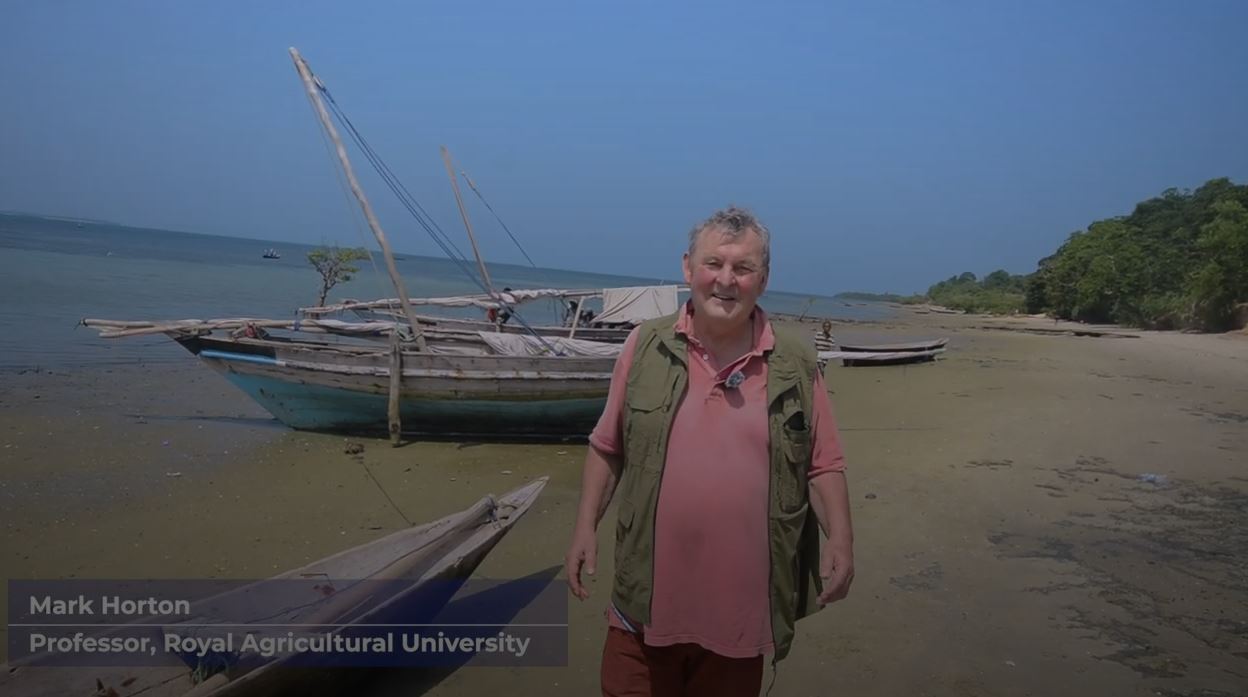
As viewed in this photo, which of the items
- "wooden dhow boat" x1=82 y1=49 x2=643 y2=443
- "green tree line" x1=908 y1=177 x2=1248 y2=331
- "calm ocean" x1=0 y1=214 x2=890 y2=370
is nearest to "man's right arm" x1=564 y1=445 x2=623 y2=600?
"wooden dhow boat" x1=82 y1=49 x2=643 y2=443

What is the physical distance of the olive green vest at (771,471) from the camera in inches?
86.3

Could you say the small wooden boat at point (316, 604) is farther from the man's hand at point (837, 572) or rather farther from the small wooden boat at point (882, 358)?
the small wooden boat at point (882, 358)

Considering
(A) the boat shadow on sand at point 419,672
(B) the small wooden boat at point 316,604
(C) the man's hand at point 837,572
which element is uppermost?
(C) the man's hand at point 837,572

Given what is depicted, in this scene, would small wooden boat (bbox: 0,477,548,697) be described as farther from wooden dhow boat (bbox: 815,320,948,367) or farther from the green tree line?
the green tree line

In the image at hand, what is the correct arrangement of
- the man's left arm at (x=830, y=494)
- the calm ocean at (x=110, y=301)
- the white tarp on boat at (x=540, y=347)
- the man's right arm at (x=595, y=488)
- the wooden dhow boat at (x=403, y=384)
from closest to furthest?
the man's left arm at (x=830, y=494) < the man's right arm at (x=595, y=488) < the wooden dhow boat at (x=403, y=384) < the white tarp on boat at (x=540, y=347) < the calm ocean at (x=110, y=301)

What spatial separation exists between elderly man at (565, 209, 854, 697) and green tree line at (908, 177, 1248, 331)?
3214 centimetres

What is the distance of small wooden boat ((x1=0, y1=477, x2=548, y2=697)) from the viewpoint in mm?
3248

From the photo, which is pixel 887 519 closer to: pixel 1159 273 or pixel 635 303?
pixel 635 303

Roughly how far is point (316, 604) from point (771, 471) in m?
2.92

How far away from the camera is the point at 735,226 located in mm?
2287

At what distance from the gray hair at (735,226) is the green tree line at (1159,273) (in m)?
32.1

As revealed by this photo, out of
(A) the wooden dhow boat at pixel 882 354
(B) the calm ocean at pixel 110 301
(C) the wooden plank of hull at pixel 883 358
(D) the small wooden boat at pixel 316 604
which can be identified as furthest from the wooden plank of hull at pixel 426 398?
(C) the wooden plank of hull at pixel 883 358

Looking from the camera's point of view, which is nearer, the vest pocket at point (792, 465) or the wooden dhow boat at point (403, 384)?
the vest pocket at point (792, 465)

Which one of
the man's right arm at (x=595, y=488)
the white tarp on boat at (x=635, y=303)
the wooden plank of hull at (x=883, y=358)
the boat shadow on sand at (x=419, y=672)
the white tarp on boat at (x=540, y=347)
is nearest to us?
the man's right arm at (x=595, y=488)
